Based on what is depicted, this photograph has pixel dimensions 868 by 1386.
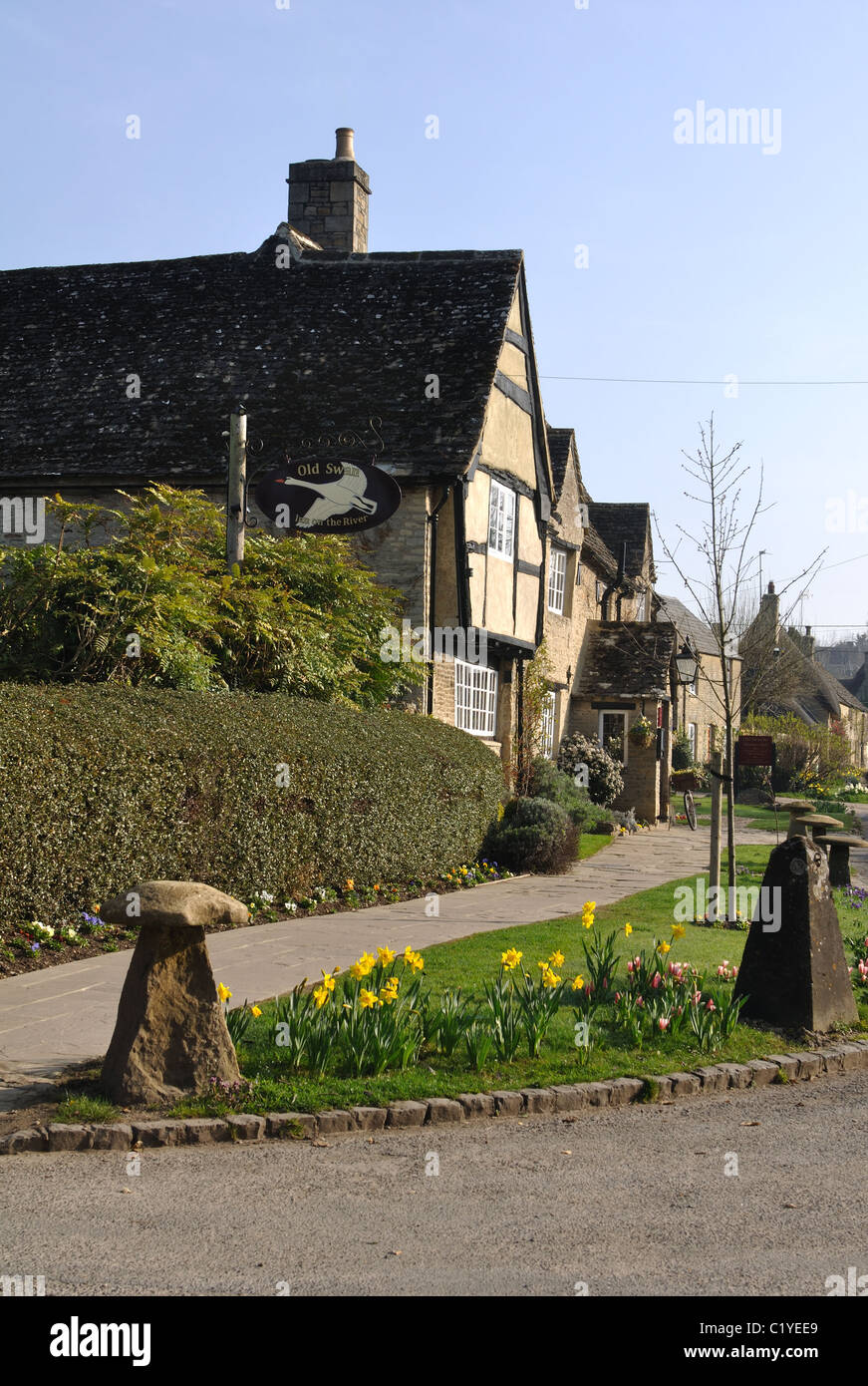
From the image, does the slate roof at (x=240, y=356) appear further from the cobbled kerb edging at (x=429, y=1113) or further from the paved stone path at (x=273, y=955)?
the cobbled kerb edging at (x=429, y=1113)

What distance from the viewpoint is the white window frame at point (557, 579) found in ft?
87.8

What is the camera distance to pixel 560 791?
21.2 meters

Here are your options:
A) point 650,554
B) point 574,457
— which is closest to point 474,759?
point 574,457

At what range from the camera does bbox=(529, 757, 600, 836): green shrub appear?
2073 centimetres

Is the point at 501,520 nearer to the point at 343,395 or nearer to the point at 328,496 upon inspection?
the point at 343,395

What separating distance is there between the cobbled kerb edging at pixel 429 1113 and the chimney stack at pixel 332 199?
66.8 feet

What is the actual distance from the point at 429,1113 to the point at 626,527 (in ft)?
105

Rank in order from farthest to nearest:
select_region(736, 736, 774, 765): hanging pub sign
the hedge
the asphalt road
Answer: select_region(736, 736, 774, 765): hanging pub sign, the hedge, the asphalt road

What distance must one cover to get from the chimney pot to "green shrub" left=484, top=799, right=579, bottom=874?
14608mm

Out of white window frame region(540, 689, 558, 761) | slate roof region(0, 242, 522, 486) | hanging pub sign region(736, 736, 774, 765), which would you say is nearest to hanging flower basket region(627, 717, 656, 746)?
white window frame region(540, 689, 558, 761)

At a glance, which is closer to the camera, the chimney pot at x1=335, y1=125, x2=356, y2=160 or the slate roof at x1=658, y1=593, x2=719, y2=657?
the chimney pot at x1=335, y1=125, x2=356, y2=160

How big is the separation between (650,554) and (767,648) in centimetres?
2273

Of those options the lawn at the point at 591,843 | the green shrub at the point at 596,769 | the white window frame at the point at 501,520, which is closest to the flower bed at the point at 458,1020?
the lawn at the point at 591,843

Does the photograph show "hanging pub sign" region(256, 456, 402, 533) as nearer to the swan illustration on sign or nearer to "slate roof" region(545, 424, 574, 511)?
the swan illustration on sign
